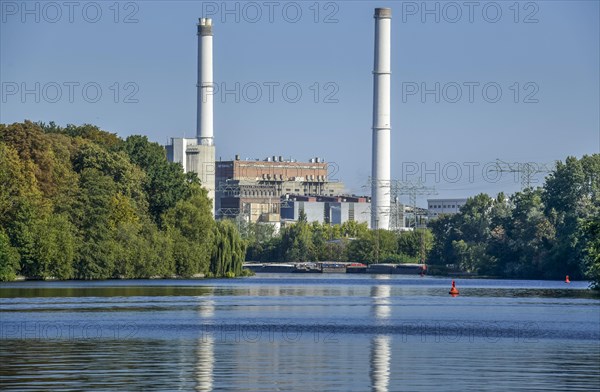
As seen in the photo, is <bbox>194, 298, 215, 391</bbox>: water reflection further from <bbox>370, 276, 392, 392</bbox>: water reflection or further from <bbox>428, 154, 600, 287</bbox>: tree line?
<bbox>428, 154, 600, 287</bbox>: tree line

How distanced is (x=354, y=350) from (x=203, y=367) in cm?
724

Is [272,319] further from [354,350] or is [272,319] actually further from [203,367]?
[203,367]

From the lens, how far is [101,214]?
108438mm

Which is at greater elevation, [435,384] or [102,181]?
[102,181]

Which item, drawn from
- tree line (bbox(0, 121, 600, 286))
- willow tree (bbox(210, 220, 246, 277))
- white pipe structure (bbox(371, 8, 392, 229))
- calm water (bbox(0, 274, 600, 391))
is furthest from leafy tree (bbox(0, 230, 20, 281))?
white pipe structure (bbox(371, 8, 392, 229))

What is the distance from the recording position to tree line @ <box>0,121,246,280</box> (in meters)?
100

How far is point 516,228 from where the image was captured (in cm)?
15000

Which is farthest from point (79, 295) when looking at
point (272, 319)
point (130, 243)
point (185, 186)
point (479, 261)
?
point (479, 261)

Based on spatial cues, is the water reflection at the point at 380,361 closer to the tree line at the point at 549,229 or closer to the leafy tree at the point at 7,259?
the leafy tree at the point at 7,259

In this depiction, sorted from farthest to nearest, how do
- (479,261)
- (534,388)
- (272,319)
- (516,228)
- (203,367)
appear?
(479,261) < (516,228) < (272,319) < (203,367) < (534,388)

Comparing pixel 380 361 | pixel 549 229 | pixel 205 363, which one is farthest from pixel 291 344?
pixel 549 229

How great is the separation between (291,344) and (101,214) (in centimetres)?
6360

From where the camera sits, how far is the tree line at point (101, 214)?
330ft

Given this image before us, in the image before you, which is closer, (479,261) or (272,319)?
(272,319)
